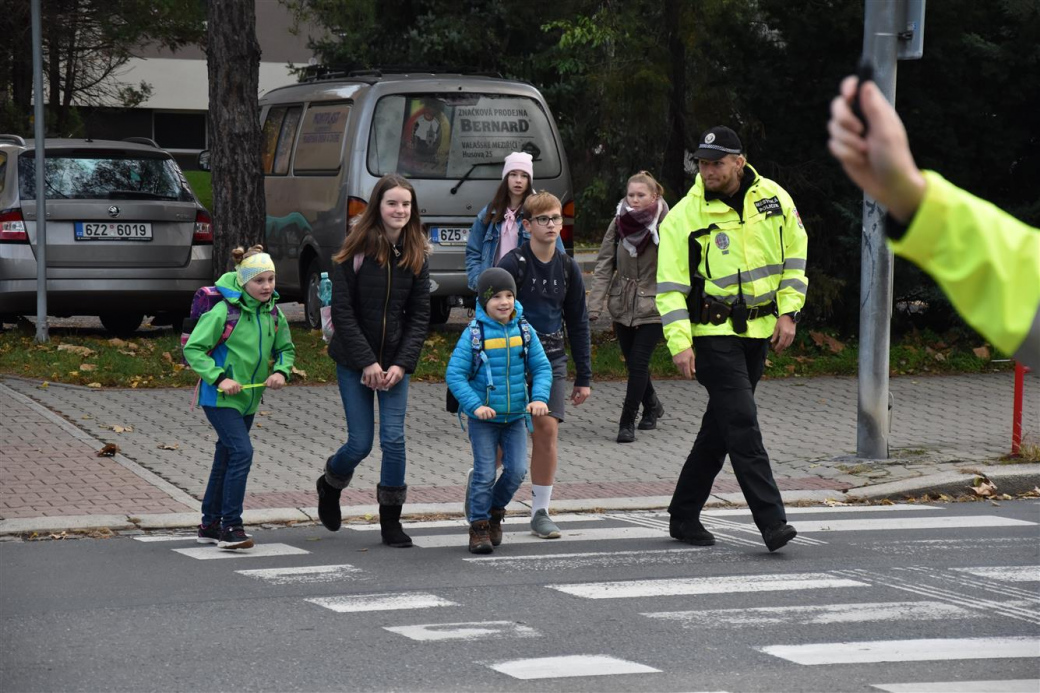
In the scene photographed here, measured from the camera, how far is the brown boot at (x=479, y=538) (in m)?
7.62

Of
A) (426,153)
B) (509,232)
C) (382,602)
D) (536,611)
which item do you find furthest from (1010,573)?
(426,153)

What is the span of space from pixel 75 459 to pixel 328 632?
4.41 metres

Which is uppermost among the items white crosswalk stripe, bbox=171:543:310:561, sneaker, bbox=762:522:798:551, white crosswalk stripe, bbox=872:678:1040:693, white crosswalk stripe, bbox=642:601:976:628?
sneaker, bbox=762:522:798:551

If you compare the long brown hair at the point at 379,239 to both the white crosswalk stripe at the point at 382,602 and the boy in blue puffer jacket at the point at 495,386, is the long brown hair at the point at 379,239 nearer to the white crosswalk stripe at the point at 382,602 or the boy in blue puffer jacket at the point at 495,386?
the boy in blue puffer jacket at the point at 495,386

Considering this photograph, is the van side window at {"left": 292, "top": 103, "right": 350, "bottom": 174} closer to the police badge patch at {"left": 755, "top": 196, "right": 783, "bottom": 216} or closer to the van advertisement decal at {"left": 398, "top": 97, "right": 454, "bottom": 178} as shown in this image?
the van advertisement decal at {"left": 398, "top": 97, "right": 454, "bottom": 178}

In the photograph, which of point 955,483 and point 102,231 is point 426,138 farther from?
point 955,483

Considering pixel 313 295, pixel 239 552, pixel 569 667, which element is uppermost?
pixel 313 295

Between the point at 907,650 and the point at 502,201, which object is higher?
the point at 502,201

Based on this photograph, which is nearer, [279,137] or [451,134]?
[451,134]

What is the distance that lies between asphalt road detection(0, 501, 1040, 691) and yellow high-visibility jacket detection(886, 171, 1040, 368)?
325 centimetres

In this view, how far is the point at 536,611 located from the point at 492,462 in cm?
143

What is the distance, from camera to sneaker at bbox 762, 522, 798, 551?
7427 millimetres

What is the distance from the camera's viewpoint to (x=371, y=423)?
25.5 ft

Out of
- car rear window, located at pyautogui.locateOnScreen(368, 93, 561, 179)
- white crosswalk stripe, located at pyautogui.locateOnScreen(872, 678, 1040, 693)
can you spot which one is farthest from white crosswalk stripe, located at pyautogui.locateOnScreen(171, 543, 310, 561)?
car rear window, located at pyautogui.locateOnScreen(368, 93, 561, 179)
